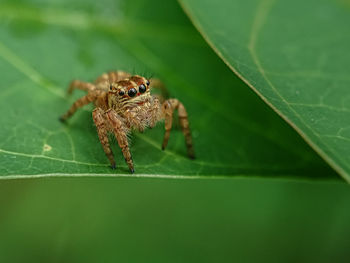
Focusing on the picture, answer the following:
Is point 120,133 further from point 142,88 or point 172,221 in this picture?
point 172,221

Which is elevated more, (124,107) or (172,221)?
(124,107)

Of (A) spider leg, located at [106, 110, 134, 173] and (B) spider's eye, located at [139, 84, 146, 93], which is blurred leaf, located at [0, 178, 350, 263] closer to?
(A) spider leg, located at [106, 110, 134, 173]

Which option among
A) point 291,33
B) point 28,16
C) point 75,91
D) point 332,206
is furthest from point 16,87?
point 332,206

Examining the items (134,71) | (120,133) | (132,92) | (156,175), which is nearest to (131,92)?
(132,92)

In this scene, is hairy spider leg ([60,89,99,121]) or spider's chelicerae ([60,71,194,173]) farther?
hairy spider leg ([60,89,99,121])

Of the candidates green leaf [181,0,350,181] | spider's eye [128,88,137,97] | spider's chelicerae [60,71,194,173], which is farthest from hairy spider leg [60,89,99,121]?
green leaf [181,0,350,181]

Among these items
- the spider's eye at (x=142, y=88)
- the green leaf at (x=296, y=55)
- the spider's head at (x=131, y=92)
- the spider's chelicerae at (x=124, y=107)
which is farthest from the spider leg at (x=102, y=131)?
the green leaf at (x=296, y=55)
